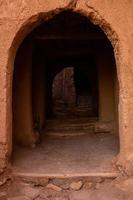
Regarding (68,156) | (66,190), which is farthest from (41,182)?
(68,156)

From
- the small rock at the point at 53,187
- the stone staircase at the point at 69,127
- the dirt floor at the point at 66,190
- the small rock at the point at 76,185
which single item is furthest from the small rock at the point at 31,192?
the stone staircase at the point at 69,127

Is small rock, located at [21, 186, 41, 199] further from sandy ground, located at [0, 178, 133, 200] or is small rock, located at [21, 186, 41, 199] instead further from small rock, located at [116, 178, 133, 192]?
small rock, located at [116, 178, 133, 192]

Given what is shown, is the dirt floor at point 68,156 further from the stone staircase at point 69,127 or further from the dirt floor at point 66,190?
the stone staircase at point 69,127

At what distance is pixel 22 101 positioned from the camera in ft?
23.2

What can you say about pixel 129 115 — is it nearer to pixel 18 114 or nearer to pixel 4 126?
pixel 4 126

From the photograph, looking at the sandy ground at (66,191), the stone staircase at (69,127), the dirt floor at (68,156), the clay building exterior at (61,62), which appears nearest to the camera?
the sandy ground at (66,191)

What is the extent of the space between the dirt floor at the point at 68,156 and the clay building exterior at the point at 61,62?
15 cm

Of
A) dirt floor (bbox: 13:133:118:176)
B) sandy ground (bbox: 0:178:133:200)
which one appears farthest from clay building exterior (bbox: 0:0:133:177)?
sandy ground (bbox: 0:178:133:200)

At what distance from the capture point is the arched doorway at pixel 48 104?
654 centimetres

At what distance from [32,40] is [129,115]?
310 centimetres

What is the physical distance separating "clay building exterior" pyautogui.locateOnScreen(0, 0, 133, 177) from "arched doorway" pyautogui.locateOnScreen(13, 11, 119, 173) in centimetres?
2

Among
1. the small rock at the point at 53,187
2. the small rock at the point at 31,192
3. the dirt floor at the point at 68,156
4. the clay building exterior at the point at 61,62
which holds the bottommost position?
the small rock at the point at 31,192

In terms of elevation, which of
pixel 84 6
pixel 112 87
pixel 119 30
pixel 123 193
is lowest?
pixel 123 193

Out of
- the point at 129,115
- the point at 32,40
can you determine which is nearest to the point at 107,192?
the point at 129,115
